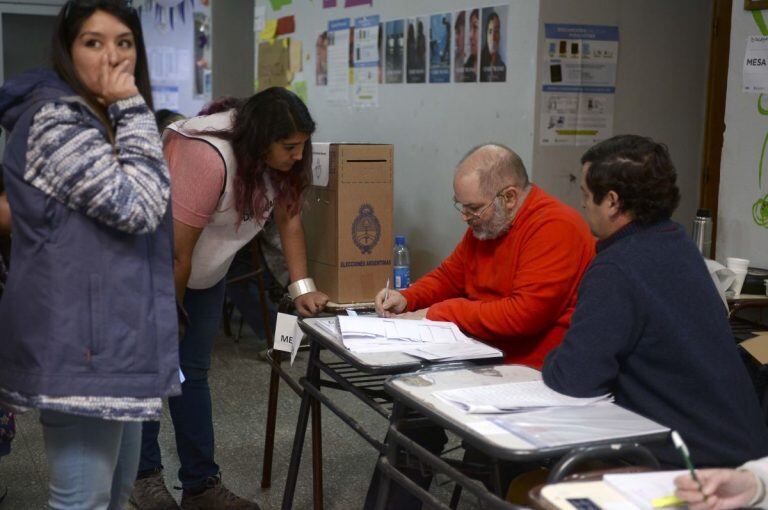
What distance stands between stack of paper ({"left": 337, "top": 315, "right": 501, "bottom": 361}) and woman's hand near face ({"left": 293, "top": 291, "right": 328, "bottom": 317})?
36 centimetres

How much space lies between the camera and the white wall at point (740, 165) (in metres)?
3.05

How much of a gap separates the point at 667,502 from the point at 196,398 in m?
1.62

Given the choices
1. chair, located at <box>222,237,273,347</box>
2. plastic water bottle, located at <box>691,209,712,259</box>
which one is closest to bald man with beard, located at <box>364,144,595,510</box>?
plastic water bottle, located at <box>691,209,712,259</box>

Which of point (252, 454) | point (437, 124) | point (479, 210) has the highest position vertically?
point (437, 124)

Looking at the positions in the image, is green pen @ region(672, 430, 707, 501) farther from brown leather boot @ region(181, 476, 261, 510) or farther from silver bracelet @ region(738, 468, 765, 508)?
brown leather boot @ region(181, 476, 261, 510)

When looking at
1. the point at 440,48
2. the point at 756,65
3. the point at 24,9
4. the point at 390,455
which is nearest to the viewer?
the point at 390,455

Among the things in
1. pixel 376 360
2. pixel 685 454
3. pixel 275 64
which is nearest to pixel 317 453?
pixel 376 360

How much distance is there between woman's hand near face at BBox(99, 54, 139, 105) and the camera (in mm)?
1569

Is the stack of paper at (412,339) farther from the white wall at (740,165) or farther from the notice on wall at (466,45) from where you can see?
the notice on wall at (466,45)

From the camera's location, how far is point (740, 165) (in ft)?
10.2

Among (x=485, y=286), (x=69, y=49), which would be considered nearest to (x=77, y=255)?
(x=69, y=49)

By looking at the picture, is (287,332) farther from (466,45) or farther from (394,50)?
(394,50)

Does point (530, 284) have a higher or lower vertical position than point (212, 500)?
higher

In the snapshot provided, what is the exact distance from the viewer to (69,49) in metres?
1.60
